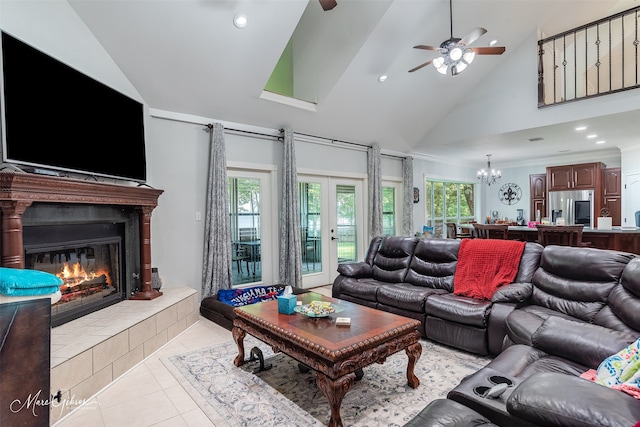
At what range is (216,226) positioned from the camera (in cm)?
442

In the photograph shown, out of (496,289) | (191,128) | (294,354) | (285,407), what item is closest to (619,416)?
(294,354)

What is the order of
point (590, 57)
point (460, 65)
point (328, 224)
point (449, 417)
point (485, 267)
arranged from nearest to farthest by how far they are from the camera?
point (449, 417) → point (485, 267) → point (460, 65) → point (328, 224) → point (590, 57)

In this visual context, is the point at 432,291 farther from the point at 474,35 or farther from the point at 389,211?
the point at 389,211

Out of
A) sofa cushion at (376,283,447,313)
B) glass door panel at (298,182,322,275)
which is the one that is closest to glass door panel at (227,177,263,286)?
glass door panel at (298,182,322,275)

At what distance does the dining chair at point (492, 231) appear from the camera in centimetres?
479

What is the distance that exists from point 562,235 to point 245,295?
4.24 meters

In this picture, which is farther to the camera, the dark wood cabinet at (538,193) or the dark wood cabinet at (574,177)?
the dark wood cabinet at (538,193)

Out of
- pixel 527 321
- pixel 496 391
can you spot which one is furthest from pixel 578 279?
pixel 496 391

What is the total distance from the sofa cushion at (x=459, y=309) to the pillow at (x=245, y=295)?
2.07 metres

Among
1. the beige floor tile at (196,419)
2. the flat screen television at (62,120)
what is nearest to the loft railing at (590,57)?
the flat screen television at (62,120)

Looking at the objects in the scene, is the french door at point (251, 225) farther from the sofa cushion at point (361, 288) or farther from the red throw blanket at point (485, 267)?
the red throw blanket at point (485, 267)

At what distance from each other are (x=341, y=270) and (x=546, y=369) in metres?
2.66

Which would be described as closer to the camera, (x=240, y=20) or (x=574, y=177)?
(x=240, y=20)

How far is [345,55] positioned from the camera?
4.54 metres
